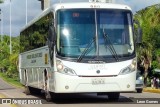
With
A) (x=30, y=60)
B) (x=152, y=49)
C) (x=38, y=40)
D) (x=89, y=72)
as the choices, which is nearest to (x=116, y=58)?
(x=89, y=72)

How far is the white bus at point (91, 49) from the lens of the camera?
52.6ft

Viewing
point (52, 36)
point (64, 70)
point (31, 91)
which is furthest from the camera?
point (31, 91)

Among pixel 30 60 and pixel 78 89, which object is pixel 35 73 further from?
pixel 78 89

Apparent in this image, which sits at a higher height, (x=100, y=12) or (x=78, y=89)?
(x=100, y=12)

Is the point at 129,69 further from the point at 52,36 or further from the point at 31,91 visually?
the point at 31,91

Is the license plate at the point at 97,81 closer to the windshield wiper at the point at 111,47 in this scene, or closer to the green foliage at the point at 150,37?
the windshield wiper at the point at 111,47

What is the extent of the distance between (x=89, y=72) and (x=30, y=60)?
730cm

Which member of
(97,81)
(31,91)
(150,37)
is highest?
(150,37)

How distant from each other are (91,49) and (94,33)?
588mm

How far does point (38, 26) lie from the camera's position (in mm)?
20453

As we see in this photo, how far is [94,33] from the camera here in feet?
53.7

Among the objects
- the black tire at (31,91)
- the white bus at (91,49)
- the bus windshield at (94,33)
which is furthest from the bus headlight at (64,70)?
the black tire at (31,91)

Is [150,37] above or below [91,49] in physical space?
above

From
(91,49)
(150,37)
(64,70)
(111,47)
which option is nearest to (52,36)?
(64,70)
